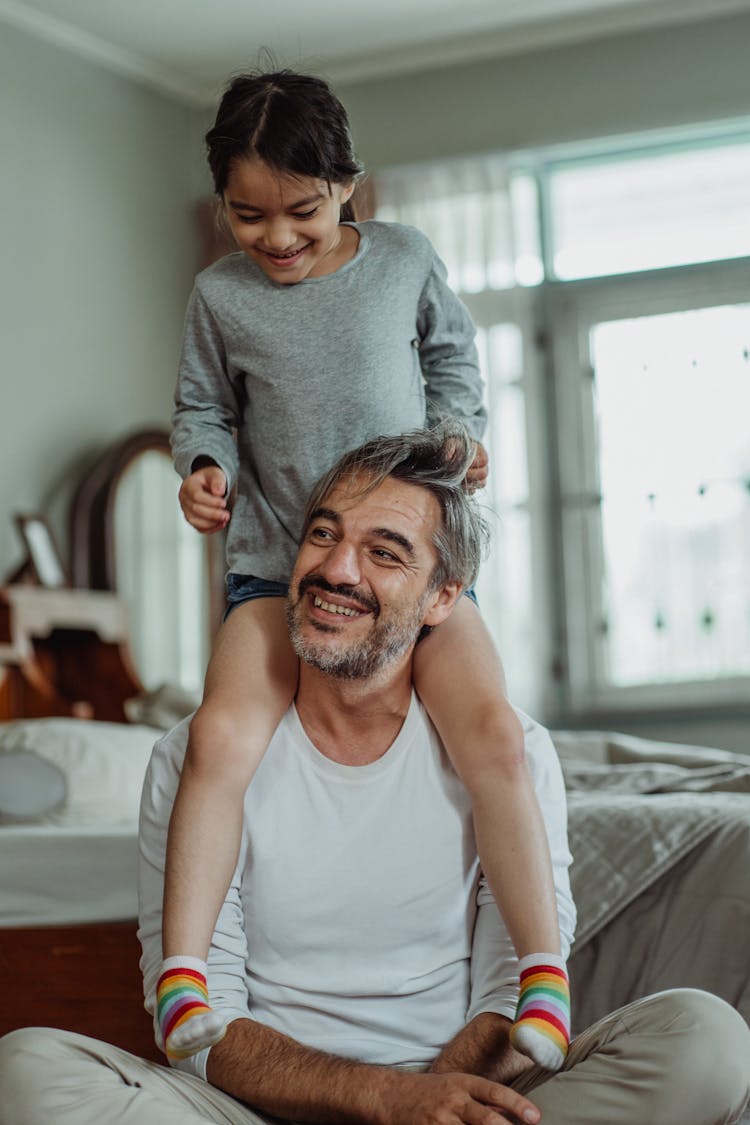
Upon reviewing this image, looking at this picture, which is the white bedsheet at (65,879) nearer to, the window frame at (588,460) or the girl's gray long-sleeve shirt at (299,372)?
the girl's gray long-sleeve shirt at (299,372)

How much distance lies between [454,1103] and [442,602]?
62 centimetres

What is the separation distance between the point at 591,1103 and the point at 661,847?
76 cm

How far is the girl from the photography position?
1640 mm

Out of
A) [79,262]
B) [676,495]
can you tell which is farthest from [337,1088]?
[79,262]

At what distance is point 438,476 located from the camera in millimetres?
1826

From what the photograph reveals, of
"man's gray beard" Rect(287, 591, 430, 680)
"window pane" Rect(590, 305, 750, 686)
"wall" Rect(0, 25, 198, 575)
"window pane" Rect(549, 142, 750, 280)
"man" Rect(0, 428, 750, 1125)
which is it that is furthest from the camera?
"window pane" Rect(549, 142, 750, 280)

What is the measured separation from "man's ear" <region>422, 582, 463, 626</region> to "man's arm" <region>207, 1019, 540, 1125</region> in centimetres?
53

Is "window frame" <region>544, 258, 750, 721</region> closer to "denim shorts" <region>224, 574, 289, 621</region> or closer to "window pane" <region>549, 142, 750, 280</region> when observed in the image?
"window pane" <region>549, 142, 750, 280</region>

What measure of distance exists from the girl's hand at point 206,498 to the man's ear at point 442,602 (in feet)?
0.93

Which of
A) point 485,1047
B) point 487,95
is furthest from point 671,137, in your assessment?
point 485,1047

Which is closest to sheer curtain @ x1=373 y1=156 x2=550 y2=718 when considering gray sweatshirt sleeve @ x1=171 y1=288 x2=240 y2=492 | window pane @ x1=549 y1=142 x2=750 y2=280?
window pane @ x1=549 y1=142 x2=750 y2=280

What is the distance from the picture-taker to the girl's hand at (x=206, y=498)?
1.80m

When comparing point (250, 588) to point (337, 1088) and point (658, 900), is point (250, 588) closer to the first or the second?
point (337, 1088)

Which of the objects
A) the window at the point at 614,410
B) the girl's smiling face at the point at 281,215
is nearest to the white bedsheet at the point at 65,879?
the girl's smiling face at the point at 281,215
